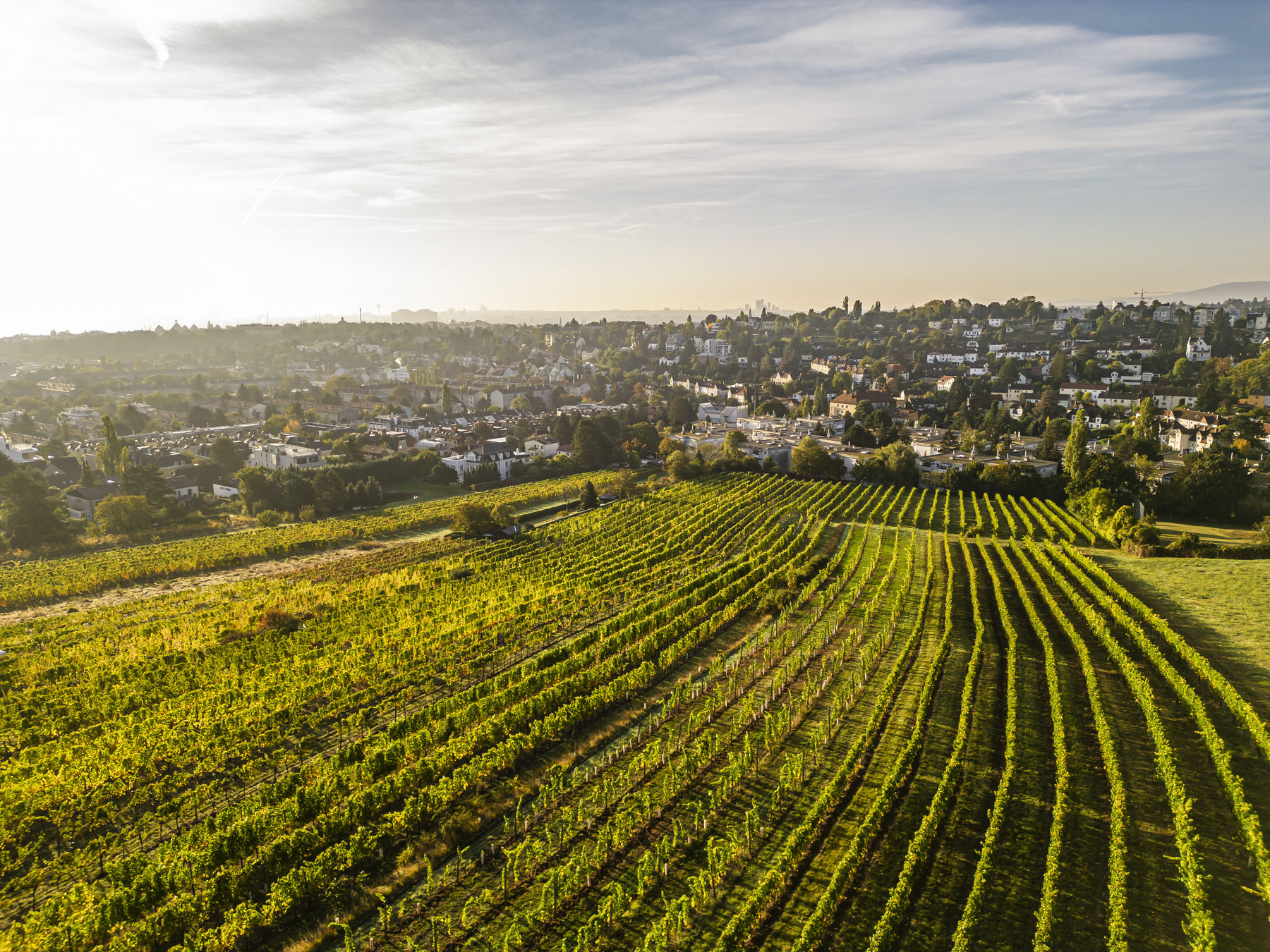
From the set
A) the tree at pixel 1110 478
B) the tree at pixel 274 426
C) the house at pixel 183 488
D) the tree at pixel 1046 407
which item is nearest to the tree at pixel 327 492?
the house at pixel 183 488

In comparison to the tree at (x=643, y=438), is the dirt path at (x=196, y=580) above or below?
below

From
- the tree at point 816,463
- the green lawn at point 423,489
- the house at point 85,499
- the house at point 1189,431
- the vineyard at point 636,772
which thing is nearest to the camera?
the vineyard at point 636,772

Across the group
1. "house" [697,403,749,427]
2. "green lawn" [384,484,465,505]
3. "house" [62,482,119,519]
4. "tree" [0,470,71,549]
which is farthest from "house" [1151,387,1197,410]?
"house" [62,482,119,519]

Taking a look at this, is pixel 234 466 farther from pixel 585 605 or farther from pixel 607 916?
pixel 607 916

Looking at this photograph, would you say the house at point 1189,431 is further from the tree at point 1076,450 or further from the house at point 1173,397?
the tree at point 1076,450

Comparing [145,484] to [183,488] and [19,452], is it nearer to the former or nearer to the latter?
[183,488]

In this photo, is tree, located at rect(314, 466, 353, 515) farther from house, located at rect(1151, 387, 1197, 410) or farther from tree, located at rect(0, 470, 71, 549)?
house, located at rect(1151, 387, 1197, 410)
